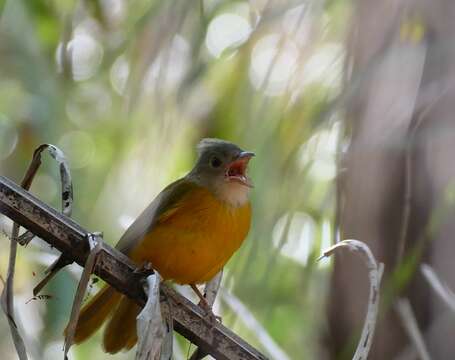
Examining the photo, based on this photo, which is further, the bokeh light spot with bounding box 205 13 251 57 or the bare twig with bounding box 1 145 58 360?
the bokeh light spot with bounding box 205 13 251 57

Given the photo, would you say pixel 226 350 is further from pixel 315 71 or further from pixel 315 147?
pixel 315 71

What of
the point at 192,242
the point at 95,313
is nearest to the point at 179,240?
the point at 192,242

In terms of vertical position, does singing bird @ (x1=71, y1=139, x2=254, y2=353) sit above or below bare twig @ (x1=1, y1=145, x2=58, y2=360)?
below

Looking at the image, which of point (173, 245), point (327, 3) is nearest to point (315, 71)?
point (327, 3)

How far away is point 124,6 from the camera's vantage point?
126 inches

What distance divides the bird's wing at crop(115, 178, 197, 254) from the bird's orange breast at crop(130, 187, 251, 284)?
2 cm

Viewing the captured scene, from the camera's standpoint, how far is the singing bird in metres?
2.96

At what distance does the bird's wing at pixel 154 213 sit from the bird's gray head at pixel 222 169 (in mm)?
83

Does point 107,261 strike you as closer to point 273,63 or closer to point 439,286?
point 273,63

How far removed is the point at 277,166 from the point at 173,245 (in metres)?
0.73

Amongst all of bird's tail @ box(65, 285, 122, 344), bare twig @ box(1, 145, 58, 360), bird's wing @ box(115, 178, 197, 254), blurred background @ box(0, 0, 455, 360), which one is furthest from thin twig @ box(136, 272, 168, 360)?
bird's tail @ box(65, 285, 122, 344)

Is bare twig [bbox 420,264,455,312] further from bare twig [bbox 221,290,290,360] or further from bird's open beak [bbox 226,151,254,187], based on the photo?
bird's open beak [bbox 226,151,254,187]

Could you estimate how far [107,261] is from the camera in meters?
1.79

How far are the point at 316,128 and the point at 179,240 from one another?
92 centimetres
